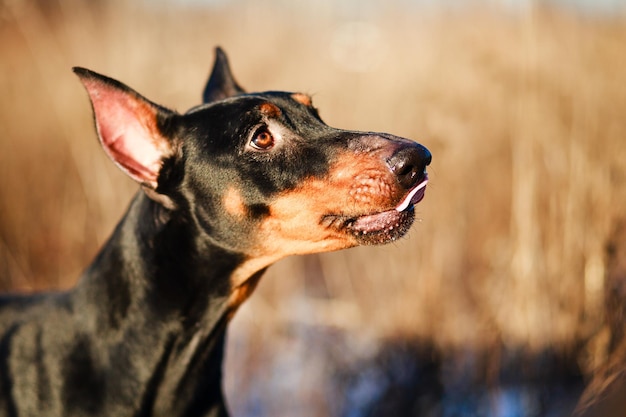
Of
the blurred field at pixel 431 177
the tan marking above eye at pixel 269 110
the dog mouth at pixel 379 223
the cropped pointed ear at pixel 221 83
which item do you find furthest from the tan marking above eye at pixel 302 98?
the dog mouth at pixel 379 223

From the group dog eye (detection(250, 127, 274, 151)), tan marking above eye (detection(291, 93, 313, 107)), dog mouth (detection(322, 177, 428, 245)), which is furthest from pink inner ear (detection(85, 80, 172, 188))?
dog mouth (detection(322, 177, 428, 245))

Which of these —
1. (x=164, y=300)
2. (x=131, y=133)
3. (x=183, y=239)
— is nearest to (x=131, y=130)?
(x=131, y=133)

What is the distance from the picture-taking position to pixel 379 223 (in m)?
2.33

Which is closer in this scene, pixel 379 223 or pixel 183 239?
pixel 379 223

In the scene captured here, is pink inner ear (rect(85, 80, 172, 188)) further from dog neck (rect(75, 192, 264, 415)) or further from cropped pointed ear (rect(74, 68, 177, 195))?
dog neck (rect(75, 192, 264, 415))

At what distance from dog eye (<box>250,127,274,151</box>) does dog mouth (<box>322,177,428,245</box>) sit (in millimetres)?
380

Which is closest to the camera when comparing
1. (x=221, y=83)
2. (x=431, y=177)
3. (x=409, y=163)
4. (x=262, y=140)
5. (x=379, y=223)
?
(x=409, y=163)

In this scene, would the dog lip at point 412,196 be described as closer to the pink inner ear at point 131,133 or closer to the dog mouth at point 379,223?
the dog mouth at point 379,223

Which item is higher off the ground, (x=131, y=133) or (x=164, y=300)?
(x=131, y=133)

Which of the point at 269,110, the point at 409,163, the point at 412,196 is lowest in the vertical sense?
the point at 412,196

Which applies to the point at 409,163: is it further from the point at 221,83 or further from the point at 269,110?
the point at 221,83

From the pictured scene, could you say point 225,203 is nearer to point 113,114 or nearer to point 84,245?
point 113,114

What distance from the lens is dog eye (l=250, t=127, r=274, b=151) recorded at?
2.48 metres

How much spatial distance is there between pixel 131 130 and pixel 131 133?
1 cm
